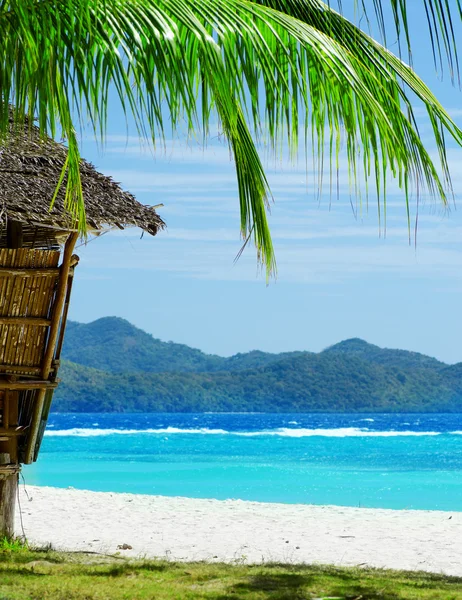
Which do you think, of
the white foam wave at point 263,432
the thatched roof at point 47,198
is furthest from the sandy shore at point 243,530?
the white foam wave at point 263,432

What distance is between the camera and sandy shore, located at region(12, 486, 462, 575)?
700 centimetres

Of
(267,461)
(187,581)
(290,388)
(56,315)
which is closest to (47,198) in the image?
(56,315)

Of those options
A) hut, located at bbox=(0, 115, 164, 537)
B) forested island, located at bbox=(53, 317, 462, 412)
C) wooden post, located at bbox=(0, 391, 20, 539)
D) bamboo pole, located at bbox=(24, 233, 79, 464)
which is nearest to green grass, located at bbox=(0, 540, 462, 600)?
wooden post, located at bbox=(0, 391, 20, 539)

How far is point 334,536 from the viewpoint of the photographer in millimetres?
8359

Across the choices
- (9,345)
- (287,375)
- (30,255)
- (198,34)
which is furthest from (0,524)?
(287,375)

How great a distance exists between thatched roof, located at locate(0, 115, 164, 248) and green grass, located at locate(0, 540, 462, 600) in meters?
2.12

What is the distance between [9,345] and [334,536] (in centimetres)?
430

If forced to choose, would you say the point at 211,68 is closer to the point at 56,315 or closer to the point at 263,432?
the point at 56,315

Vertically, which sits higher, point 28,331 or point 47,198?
point 47,198

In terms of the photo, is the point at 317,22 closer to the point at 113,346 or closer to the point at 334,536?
the point at 334,536

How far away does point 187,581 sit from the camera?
5.04 meters

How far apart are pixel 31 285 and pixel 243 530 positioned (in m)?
A: 4.22

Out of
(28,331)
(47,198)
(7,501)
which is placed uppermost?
(47,198)

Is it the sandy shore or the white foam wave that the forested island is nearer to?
the white foam wave
